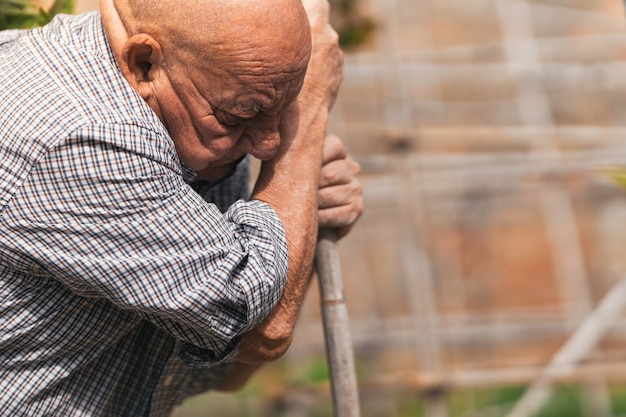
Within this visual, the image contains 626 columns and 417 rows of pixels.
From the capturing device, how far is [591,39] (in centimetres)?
611

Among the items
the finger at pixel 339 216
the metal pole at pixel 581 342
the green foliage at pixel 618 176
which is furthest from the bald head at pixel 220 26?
the metal pole at pixel 581 342

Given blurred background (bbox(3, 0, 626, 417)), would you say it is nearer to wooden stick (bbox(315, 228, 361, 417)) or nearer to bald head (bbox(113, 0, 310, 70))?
wooden stick (bbox(315, 228, 361, 417))

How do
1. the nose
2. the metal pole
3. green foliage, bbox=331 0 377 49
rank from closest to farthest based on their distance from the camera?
the nose, the metal pole, green foliage, bbox=331 0 377 49

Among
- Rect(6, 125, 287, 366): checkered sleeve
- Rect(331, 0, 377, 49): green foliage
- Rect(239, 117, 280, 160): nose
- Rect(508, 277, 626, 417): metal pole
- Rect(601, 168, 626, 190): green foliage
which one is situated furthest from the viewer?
Rect(331, 0, 377, 49): green foliage

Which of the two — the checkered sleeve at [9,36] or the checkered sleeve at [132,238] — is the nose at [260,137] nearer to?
the checkered sleeve at [132,238]

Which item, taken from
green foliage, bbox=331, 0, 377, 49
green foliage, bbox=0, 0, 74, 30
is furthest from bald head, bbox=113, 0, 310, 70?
green foliage, bbox=331, 0, 377, 49

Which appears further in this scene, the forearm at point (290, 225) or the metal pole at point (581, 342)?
the metal pole at point (581, 342)

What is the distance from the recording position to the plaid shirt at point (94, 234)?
1266mm

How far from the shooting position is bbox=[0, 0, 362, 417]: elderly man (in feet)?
4.17

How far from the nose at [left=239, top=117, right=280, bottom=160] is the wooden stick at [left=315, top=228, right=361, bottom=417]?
0.27 metres

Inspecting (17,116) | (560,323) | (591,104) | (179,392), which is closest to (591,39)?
(560,323)

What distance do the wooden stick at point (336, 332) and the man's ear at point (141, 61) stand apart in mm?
454

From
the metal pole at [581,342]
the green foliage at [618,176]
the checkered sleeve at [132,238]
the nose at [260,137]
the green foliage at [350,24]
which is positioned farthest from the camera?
the green foliage at [350,24]

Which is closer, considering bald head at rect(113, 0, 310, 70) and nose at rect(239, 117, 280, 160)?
bald head at rect(113, 0, 310, 70)
